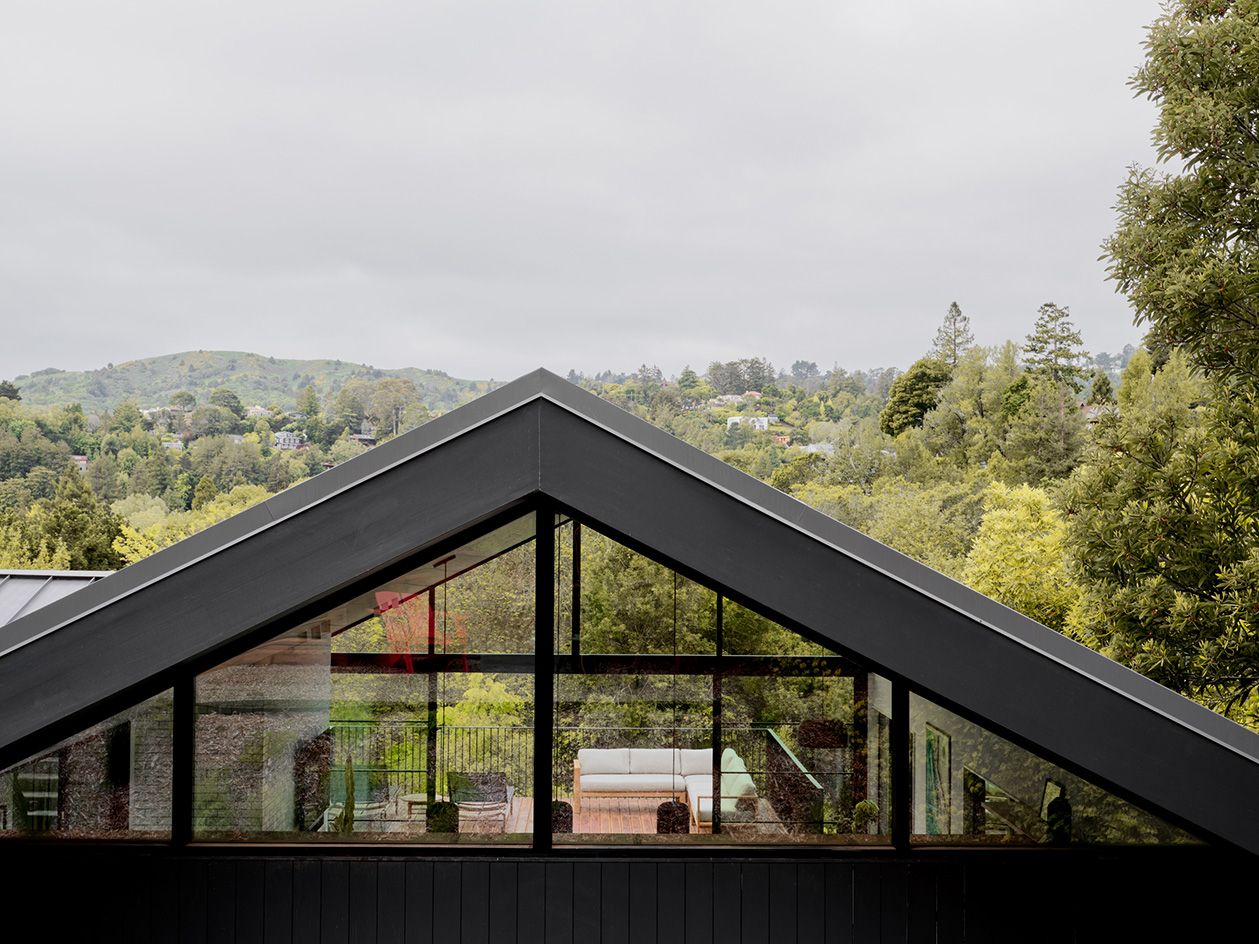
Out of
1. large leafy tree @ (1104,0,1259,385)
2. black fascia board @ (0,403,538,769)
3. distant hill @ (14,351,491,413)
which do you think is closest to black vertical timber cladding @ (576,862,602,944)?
black fascia board @ (0,403,538,769)

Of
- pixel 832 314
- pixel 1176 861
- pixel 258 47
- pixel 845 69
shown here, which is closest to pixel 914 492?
pixel 1176 861

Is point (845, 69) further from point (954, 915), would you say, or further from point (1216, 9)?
point (954, 915)

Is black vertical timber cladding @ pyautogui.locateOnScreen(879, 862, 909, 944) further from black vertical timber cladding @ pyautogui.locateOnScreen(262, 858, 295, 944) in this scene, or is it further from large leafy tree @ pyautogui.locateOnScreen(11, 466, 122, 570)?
large leafy tree @ pyautogui.locateOnScreen(11, 466, 122, 570)

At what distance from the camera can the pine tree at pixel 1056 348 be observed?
31.5m

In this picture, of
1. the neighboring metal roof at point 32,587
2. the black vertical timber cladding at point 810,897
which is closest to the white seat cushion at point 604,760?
the black vertical timber cladding at point 810,897

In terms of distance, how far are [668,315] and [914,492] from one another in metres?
36.0

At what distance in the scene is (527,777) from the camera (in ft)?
11.5

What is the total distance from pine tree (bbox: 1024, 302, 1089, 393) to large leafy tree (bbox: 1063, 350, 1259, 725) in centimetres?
2699

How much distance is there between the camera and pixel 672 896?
3500mm

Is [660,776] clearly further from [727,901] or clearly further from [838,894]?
A: [838,894]

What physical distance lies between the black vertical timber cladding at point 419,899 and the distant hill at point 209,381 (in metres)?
42.9

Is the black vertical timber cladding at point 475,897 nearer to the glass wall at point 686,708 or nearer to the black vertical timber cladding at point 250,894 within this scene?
the glass wall at point 686,708

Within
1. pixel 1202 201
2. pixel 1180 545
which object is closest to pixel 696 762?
pixel 1180 545

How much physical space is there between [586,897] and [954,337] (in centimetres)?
3839
